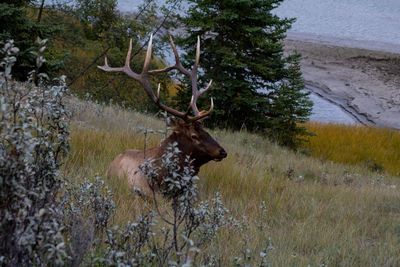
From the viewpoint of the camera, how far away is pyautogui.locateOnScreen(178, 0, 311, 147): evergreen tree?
1291 centimetres

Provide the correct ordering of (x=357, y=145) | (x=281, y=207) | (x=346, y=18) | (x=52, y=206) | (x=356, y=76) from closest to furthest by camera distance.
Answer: (x=52, y=206) < (x=281, y=207) < (x=357, y=145) < (x=356, y=76) < (x=346, y=18)

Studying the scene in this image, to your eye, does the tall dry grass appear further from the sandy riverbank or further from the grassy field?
the grassy field

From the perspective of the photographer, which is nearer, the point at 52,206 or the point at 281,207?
the point at 52,206

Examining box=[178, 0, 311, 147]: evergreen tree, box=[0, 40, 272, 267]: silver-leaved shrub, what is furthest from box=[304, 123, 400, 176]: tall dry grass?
box=[0, 40, 272, 267]: silver-leaved shrub

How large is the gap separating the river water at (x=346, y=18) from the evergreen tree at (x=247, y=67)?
15.7 meters

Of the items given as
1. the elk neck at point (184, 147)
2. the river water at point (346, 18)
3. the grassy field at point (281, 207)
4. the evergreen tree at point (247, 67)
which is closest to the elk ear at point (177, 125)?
the elk neck at point (184, 147)

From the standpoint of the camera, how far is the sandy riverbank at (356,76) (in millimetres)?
21047

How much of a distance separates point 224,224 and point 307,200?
78.2 inches

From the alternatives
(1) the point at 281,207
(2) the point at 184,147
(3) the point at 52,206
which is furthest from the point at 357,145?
(3) the point at 52,206

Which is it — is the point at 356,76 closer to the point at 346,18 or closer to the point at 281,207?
the point at 346,18

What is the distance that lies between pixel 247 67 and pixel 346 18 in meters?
23.3

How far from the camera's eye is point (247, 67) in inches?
519

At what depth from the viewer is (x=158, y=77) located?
15250 millimetres

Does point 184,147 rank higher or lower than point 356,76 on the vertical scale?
higher
